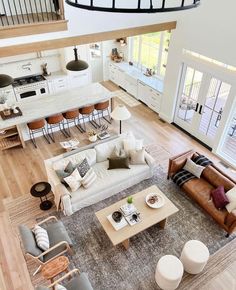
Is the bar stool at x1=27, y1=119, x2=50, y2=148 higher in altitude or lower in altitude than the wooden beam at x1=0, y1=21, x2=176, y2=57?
lower

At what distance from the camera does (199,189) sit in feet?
17.4

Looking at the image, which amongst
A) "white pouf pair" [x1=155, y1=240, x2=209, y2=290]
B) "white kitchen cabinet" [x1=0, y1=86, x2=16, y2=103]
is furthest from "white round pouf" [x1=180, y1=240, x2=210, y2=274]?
"white kitchen cabinet" [x1=0, y1=86, x2=16, y2=103]

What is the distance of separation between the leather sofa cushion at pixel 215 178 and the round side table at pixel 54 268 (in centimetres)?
340

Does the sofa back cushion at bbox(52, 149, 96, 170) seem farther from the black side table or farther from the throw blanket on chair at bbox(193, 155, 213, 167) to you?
the throw blanket on chair at bbox(193, 155, 213, 167)

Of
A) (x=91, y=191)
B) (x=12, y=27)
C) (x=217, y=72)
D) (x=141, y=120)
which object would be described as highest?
(x=12, y=27)

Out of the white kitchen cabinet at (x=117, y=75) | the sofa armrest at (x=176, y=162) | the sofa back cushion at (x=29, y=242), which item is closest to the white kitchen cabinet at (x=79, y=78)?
the white kitchen cabinet at (x=117, y=75)

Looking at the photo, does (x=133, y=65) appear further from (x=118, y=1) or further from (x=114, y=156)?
(x=114, y=156)

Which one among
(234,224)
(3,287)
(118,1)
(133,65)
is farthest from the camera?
(133,65)

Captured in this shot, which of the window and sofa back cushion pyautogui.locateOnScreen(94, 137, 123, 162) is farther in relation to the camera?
the window

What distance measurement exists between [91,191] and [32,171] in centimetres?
200

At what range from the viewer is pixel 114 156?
5809mm

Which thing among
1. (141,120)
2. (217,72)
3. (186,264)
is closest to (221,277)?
(186,264)

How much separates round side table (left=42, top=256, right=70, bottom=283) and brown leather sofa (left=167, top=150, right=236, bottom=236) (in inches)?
115

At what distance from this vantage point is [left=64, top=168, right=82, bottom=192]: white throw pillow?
16.5 ft
